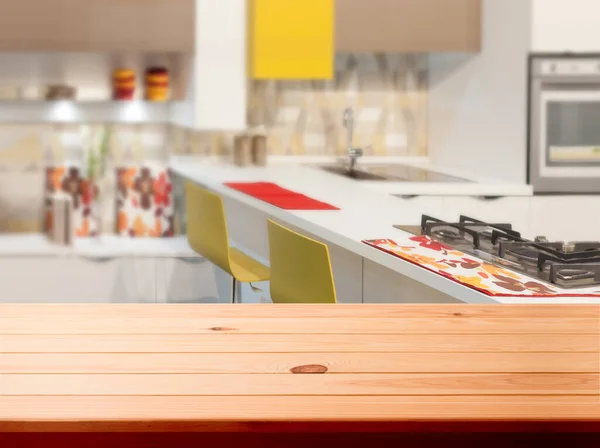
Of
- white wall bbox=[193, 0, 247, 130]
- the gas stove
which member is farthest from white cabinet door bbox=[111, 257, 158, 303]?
the gas stove

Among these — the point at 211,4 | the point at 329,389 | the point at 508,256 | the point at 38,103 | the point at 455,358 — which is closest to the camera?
the point at 329,389

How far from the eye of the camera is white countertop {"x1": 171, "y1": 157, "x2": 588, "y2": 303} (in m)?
2.58

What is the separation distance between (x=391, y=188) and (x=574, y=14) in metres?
1.26

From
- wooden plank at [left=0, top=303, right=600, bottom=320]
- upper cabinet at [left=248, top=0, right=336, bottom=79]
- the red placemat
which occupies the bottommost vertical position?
wooden plank at [left=0, top=303, right=600, bottom=320]

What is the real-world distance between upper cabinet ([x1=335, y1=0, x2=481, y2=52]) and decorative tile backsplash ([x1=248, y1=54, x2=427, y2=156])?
444 mm

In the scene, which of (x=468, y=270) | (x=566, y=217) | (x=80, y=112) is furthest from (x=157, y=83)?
(x=468, y=270)

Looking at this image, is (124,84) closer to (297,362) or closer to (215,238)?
(215,238)

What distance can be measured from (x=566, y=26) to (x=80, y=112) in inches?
100

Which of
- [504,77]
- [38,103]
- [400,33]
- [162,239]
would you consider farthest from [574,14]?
[38,103]

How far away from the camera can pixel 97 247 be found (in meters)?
5.47

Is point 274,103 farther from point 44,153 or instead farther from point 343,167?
point 44,153

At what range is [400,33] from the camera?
5.43 m

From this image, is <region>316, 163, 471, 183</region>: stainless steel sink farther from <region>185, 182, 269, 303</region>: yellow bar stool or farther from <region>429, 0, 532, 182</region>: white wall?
<region>185, 182, 269, 303</region>: yellow bar stool

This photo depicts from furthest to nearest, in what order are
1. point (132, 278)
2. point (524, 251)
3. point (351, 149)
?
point (351, 149)
point (132, 278)
point (524, 251)
